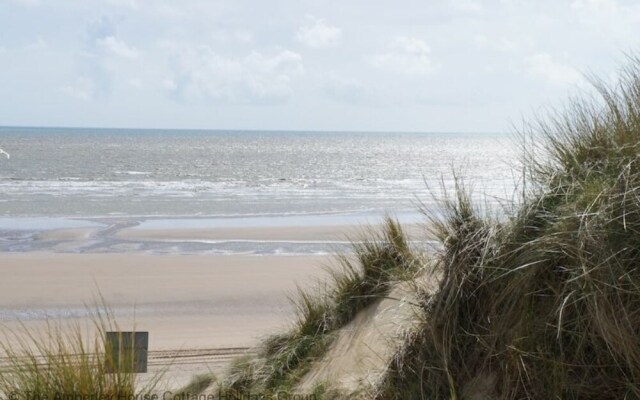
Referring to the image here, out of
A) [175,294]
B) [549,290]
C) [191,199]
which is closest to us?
[549,290]

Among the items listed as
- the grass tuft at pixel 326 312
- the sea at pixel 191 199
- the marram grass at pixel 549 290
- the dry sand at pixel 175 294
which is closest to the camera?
the marram grass at pixel 549 290

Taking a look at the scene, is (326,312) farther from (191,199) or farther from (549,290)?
(191,199)

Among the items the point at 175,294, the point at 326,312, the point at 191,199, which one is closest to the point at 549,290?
the point at 326,312

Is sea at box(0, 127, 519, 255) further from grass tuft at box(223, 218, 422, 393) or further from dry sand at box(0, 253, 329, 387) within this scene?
dry sand at box(0, 253, 329, 387)

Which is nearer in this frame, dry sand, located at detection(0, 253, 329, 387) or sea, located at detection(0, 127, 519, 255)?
dry sand, located at detection(0, 253, 329, 387)

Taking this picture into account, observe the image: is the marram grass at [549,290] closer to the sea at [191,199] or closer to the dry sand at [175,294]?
the sea at [191,199]

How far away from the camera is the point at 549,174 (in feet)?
17.6

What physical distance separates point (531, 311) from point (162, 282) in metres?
10.5

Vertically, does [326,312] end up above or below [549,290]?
below

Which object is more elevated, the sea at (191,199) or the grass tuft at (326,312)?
the grass tuft at (326,312)

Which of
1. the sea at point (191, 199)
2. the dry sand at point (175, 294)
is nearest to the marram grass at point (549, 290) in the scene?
the sea at point (191, 199)

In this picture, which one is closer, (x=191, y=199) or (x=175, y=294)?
(x=175, y=294)

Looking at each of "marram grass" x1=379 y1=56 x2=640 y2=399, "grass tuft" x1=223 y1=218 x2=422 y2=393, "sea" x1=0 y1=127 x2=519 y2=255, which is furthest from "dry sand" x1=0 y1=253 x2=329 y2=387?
"marram grass" x1=379 y1=56 x2=640 y2=399

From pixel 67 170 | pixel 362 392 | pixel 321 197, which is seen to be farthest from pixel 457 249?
pixel 67 170
